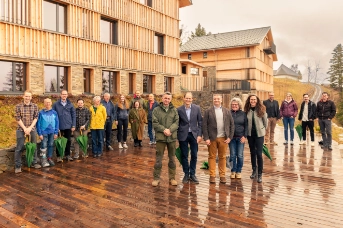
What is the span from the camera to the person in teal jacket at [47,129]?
7707mm

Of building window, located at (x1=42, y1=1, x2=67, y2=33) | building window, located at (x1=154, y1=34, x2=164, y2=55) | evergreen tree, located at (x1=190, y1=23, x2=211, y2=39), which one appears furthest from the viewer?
evergreen tree, located at (x1=190, y1=23, x2=211, y2=39)

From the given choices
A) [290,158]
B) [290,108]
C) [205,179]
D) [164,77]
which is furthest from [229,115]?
[164,77]

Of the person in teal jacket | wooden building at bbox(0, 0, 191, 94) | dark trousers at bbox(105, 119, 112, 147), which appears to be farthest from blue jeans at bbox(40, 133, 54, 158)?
wooden building at bbox(0, 0, 191, 94)

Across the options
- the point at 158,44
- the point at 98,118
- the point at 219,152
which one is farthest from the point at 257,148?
the point at 158,44

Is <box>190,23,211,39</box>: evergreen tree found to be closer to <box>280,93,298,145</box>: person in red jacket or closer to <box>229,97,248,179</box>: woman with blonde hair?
<box>280,93,298,145</box>: person in red jacket

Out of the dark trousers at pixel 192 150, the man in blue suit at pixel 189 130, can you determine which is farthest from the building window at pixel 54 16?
the dark trousers at pixel 192 150

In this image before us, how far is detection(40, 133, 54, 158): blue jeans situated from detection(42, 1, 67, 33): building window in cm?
606

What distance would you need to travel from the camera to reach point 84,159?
8836 mm

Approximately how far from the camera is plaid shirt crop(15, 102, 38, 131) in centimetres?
716

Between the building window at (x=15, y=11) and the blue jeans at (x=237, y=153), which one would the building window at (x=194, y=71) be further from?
the blue jeans at (x=237, y=153)

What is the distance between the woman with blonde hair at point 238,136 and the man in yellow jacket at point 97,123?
439 cm

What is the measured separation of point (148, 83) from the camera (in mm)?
17922

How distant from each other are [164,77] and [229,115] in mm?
12885

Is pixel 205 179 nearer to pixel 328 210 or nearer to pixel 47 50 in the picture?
pixel 328 210
